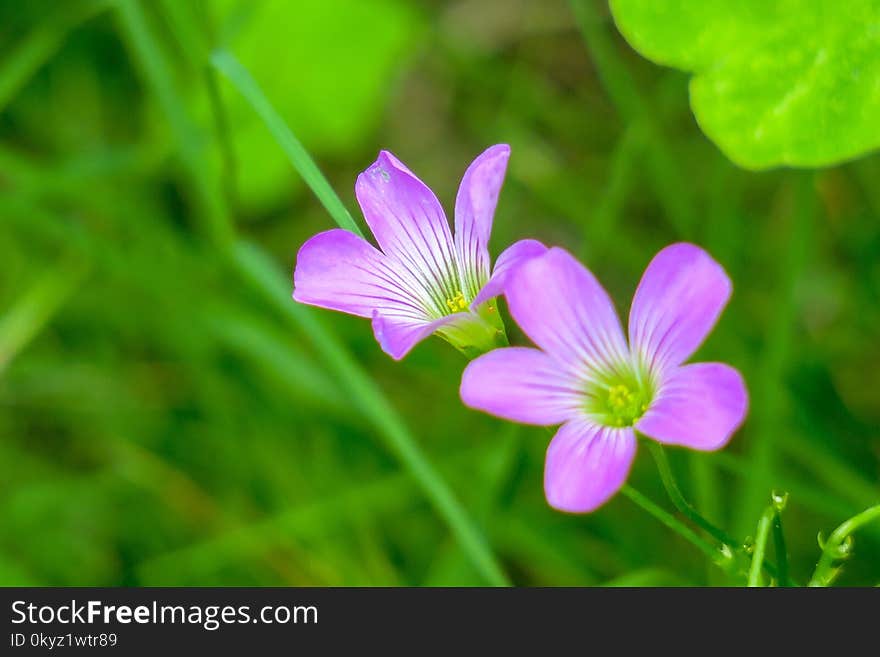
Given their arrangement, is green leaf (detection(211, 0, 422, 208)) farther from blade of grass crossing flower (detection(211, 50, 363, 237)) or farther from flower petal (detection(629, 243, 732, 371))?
flower petal (detection(629, 243, 732, 371))

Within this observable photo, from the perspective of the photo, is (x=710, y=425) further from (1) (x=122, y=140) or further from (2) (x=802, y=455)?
(1) (x=122, y=140)

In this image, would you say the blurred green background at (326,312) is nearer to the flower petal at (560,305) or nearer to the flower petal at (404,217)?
the flower petal at (404,217)

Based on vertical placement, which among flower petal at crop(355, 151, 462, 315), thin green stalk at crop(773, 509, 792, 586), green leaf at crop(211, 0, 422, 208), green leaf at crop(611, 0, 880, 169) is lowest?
thin green stalk at crop(773, 509, 792, 586)

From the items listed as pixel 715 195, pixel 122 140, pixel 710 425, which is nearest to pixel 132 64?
pixel 122 140

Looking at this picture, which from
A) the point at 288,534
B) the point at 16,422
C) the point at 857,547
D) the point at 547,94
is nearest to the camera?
the point at 857,547

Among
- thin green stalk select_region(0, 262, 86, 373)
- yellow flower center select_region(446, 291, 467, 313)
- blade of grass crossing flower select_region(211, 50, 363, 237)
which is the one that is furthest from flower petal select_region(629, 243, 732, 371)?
thin green stalk select_region(0, 262, 86, 373)

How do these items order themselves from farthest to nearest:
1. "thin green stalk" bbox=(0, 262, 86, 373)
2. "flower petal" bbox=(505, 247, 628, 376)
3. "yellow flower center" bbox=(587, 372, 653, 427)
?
"thin green stalk" bbox=(0, 262, 86, 373) < "yellow flower center" bbox=(587, 372, 653, 427) < "flower petal" bbox=(505, 247, 628, 376)
